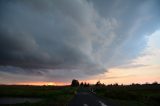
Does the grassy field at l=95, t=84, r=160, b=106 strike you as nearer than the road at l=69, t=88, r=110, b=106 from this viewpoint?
No

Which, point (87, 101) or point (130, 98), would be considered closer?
point (87, 101)

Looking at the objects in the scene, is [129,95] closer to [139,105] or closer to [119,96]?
[119,96]

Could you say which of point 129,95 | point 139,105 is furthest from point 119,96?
point 139,105

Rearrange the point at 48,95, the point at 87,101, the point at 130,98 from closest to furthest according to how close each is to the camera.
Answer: the point at 87,101
the point at 130,98
the point at 48,95

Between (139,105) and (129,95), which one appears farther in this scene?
(129,95)

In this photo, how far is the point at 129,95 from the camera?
5272cm

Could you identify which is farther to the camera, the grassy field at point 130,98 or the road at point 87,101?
the grassy field at point 130,98

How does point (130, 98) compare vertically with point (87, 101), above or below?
above

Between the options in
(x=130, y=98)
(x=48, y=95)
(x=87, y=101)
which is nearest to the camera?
(x=87, y=101)

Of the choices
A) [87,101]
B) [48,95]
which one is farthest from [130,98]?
[48,95]

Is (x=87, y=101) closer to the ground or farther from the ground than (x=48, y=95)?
closer to the ground

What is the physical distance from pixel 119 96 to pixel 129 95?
2.18 meters

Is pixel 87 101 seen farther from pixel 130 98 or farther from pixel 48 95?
pixel 48 95

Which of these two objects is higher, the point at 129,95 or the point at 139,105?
the point at 129,95
